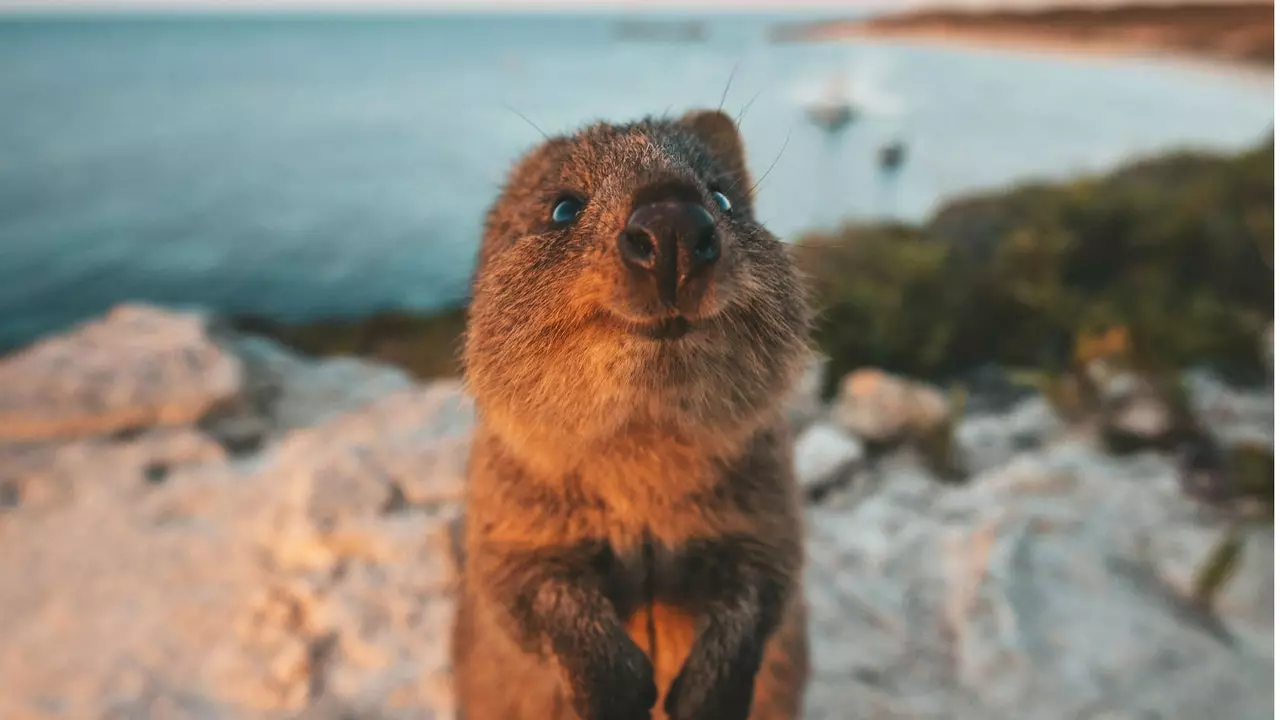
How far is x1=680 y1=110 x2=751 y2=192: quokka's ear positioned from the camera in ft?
7.57

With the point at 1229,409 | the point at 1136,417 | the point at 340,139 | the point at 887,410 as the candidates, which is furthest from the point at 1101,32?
the point at 340,139

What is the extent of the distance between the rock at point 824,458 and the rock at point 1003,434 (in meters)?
0.78

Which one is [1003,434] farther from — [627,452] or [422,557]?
[627,452]

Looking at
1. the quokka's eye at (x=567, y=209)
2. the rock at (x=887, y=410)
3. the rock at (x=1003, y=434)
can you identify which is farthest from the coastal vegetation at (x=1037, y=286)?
the quokka's eye at (x=567, y=209)

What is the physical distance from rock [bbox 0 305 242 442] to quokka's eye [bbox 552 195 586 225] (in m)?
4.37

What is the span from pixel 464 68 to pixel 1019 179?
5.42 m

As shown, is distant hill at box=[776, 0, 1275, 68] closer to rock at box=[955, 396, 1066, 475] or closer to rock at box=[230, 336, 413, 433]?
rock at box=[955, 396, 1066, 475]

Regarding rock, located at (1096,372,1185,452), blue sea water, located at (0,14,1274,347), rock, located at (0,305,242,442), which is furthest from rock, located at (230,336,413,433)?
rock, located at (1096,372,1185,452)

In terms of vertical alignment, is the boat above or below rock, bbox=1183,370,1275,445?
above

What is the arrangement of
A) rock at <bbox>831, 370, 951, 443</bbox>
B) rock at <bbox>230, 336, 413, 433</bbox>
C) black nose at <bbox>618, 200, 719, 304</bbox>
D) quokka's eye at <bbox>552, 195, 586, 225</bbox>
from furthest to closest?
rock at <bbox>230, 336, 413, 433</bbox>
rock at <bbox>831, 370, 951, 443</bbox>
quokka's eye at <bbox>552, 195, 586, 225</bbox>
black nose at <bbox>618, 200, 719, 304</bbox>

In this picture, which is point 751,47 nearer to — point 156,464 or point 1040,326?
point 1040,326

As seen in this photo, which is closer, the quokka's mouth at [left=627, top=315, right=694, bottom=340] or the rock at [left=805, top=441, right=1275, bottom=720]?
the quokka's mouth at [left=627, top=315, right=694, bottom=340]

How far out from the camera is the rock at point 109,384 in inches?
196

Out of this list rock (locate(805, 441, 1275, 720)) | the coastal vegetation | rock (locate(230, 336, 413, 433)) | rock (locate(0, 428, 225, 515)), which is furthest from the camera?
the coastal vegetation
